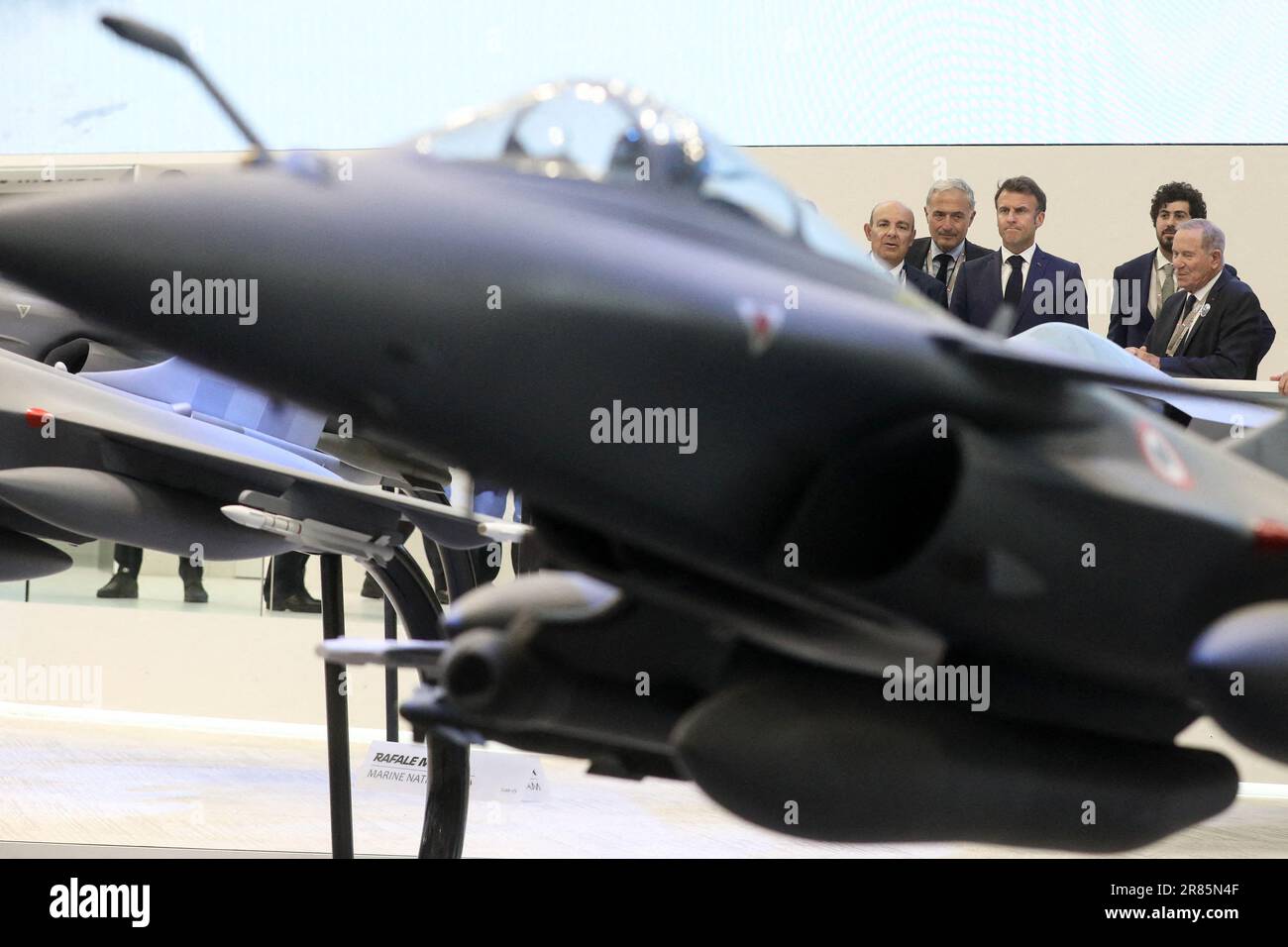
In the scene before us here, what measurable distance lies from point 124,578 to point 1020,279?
6.55 metres

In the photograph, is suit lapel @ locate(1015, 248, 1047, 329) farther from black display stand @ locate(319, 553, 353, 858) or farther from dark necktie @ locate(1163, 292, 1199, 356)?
black display stand @ locate(319, 553, 353, 858)

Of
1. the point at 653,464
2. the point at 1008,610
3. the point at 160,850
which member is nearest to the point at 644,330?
the point at 653,464

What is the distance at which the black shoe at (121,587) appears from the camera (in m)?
9.15

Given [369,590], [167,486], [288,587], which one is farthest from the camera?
[288,587]

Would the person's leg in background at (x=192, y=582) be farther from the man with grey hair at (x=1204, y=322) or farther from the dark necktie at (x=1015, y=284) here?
the man with grey hair at (x=1204, y=322)

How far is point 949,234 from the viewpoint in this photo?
5.79 metres

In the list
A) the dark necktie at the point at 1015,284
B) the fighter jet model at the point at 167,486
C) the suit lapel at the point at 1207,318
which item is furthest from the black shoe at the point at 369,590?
the suit lapel at the point at 1207,318

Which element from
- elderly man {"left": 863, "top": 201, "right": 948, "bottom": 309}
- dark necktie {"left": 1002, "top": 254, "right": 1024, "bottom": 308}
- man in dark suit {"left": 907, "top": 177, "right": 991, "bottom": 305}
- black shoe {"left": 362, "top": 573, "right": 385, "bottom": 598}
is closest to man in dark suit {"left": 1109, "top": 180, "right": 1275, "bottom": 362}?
dark necktie {"left": 1002, "top": 254, "right": 1024, "bottom": 308}

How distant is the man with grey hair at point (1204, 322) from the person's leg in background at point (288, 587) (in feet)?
16.9

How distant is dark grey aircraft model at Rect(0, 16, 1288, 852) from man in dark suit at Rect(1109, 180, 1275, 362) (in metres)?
6.22

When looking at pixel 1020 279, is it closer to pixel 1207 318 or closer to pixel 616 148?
pixel 1207 318

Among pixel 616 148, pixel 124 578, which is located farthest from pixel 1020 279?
pixel 124 578
